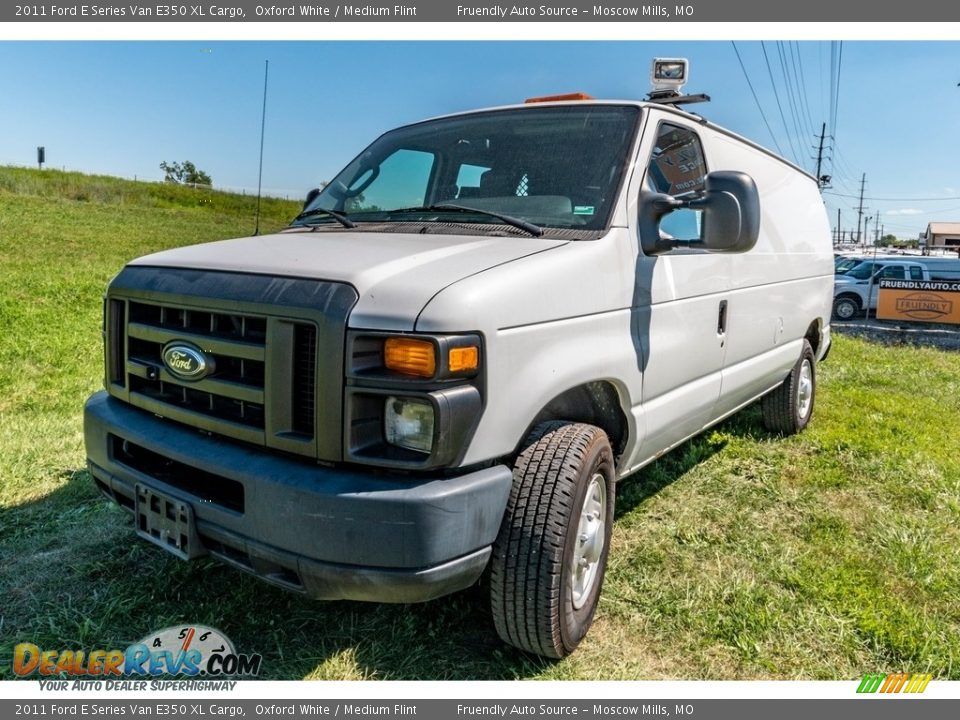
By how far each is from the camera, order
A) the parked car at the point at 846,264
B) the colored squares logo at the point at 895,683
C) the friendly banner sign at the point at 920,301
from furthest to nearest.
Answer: the parked car at the point at 846,264, the friendly banner sign at the point at 920,301, the colored squares logo at the point at 895,683

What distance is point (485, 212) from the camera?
307cm

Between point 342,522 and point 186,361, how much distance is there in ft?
3.03

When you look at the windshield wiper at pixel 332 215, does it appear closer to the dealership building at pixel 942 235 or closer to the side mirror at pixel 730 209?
the side mirror at pixel 730 209

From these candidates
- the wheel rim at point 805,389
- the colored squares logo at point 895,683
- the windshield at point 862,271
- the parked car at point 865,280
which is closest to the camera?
the colored squares logo at point 895,683

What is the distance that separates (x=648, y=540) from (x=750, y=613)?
759 mm

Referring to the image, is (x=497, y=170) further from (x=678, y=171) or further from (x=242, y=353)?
(x=242, y=353)

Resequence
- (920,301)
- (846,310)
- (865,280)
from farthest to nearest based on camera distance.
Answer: (846,310) < (865,280) < (920,301)

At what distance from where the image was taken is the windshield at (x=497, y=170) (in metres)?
3.12

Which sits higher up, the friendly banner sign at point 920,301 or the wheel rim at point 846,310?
the friendly banner sign at point 920,301

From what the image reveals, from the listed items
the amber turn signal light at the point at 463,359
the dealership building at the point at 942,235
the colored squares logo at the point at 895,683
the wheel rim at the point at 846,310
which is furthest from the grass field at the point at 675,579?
the dealership building at the point at 942,235

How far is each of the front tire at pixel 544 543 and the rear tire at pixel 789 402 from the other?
3473mm

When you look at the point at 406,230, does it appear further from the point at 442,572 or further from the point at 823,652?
the point at 823,652

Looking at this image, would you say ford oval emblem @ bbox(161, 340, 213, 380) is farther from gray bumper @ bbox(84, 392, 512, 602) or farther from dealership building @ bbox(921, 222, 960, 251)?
dealership building @ bbox(921, 222, 960, 251)

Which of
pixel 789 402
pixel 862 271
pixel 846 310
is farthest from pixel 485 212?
pixel 862 271
